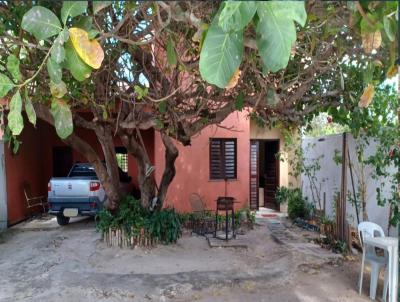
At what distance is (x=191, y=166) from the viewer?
35.3ft

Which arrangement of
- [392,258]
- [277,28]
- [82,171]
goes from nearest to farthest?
[277,28], [392,258], [82,171]

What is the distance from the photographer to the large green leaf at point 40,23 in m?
2.22

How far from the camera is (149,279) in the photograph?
5.80m

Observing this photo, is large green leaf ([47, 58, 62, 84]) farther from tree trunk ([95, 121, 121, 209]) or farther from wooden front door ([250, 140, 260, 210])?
wooden front door ([250, 140, 260, 210])

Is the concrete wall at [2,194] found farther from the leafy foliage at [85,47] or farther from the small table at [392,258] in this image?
the small table at [392,258]

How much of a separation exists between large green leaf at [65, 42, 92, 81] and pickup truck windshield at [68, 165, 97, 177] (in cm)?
841

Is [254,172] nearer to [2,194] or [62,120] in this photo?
[2,194]

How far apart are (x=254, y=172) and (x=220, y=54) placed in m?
11.0

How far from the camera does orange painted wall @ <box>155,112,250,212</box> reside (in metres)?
10.6

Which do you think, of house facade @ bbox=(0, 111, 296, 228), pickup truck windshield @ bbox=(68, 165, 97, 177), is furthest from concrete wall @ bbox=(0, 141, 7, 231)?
pickup truck windshield @ bbox=(68, 165, 97, 177)

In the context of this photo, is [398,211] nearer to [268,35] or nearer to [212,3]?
[212,3]

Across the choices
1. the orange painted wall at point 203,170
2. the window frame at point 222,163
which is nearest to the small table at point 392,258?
the orange painted wall at point 203,170

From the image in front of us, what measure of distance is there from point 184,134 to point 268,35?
18.1 feet

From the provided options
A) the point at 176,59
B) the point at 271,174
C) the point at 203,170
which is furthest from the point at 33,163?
the point at 176,59
